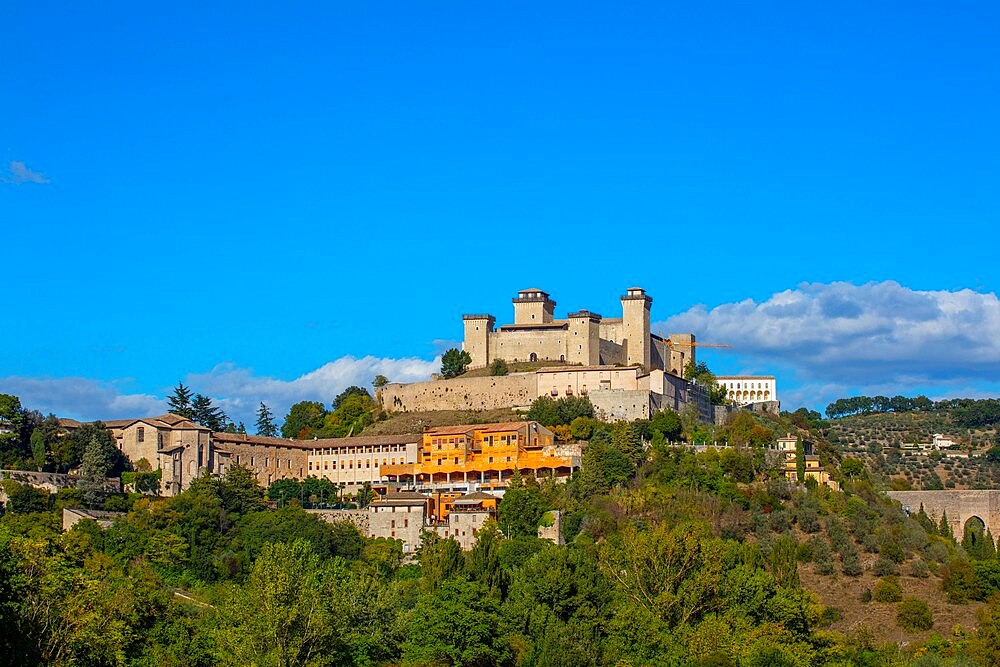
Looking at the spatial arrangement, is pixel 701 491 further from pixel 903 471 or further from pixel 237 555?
pixel 903 471

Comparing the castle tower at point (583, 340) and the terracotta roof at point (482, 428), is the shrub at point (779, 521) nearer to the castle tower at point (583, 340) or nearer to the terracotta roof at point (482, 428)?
the terracotta roof at point (482, 428)

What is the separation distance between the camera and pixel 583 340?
99562 millimetres

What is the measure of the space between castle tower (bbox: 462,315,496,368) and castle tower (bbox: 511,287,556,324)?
7.27 ft

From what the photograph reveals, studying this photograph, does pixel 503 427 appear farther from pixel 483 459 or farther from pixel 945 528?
pixel 945 528

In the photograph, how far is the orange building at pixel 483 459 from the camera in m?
83.6

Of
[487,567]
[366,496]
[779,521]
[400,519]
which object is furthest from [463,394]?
[487,567]

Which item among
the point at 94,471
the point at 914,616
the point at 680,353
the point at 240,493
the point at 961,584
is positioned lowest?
the point at 914,616

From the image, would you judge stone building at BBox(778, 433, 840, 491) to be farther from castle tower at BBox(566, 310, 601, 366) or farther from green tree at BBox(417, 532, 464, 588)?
green tree at BBox(417, 532, 464, 588)

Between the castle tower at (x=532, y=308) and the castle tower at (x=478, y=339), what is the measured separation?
222 centimetres

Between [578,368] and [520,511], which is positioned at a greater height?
[578,368]

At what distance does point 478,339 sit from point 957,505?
30.5 metres

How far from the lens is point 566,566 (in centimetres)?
6362

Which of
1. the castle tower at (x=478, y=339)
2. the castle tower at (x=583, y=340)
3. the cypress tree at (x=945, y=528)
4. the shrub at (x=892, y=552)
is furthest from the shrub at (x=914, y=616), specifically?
the castle tower at (x=478, y=339)

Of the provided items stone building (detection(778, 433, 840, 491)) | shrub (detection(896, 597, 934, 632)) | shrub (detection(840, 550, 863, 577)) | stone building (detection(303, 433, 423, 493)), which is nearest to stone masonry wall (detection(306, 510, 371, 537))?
stone building (detection(303, 433, 423, 493))
